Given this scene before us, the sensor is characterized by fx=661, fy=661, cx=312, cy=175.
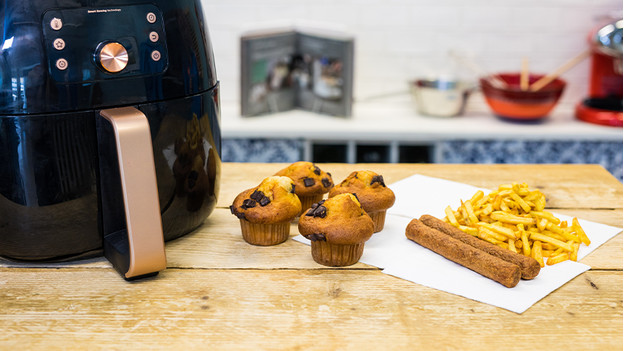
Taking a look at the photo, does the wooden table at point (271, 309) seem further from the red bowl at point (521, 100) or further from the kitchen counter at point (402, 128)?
the red bowl at point (521, 100)

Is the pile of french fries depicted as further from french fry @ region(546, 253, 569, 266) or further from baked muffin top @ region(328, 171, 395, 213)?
baked muffin top @ region(328, 171, 395, 213)

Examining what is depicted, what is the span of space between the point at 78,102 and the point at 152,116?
10cm

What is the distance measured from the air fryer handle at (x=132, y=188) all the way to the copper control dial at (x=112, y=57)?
0.06m

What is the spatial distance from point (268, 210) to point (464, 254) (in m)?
0.29

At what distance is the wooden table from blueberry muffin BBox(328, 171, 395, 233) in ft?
0.35

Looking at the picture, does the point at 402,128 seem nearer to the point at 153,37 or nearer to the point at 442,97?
the point at 442,97

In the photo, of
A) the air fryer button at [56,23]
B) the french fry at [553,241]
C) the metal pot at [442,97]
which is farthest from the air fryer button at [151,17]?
the metal pot at [442,97]

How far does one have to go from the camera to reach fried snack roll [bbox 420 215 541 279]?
874 millimetres

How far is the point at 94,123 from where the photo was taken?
0.86 metres

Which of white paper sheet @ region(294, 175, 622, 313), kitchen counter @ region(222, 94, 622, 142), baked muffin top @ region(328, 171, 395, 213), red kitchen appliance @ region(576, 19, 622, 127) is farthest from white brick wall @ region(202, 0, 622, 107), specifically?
baked muffin top @ region(328, 171, 395, 213)

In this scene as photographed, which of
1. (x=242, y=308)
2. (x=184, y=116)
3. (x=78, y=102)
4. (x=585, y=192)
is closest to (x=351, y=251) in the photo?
(x=242, y=308)

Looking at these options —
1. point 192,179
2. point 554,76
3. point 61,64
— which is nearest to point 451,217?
point 192,179

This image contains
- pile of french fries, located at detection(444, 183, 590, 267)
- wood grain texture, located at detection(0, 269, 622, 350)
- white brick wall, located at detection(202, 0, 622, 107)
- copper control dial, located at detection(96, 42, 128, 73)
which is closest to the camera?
wood grain texture, located at detection(0, 269, 622, 350)

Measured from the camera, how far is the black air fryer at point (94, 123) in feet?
2.69
